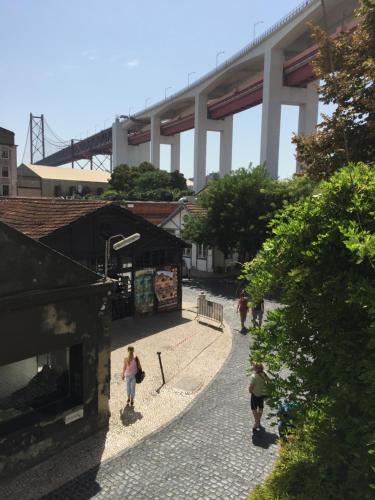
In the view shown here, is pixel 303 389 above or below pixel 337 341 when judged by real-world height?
below

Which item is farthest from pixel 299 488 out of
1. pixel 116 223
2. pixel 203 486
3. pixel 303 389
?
pixel 116 223

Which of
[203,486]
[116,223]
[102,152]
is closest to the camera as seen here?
[203,486]

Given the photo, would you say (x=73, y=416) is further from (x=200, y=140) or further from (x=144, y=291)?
(x=200, y=140)

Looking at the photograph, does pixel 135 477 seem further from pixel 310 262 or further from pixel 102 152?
pixel 102 152

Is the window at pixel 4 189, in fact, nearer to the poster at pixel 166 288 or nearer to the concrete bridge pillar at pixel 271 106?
the concrete bridge pillar at pixel 271 106

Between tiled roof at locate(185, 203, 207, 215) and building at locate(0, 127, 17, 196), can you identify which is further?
building at locate(0, 127, 17, 196)

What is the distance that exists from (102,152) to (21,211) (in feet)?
459

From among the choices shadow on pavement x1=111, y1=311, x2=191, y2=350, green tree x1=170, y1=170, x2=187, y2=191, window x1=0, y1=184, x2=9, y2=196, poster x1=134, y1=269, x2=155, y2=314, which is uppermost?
green tree x1=170, y1=170, x2=187, y2=191

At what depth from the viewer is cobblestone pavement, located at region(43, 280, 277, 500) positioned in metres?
7.32

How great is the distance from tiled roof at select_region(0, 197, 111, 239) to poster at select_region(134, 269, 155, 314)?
3.54 metres

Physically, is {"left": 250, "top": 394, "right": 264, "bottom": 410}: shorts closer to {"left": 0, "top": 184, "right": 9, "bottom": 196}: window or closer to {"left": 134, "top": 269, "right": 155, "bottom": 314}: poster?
{"left": 134, "top": 269, "right": 155, "bottom": 314}: poster

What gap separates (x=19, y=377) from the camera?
836 cm

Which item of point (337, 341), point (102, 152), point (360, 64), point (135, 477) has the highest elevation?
point (102, 152)

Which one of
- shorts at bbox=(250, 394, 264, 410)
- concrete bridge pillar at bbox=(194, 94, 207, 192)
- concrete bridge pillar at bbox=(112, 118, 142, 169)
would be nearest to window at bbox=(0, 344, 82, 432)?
shorts at bbox=(250, 394, 264, 410)
